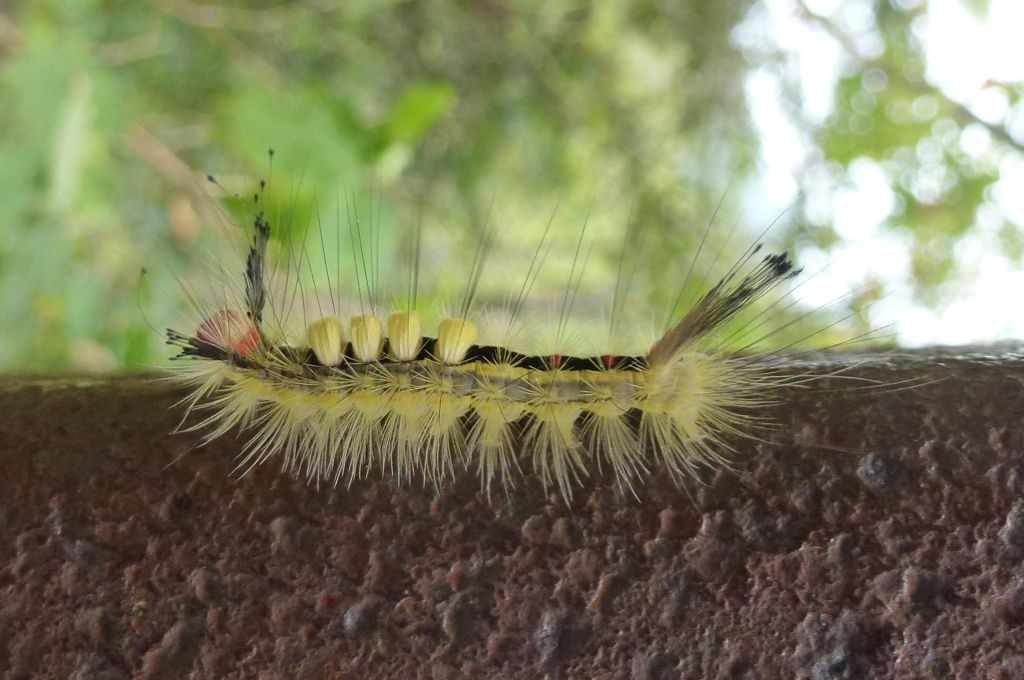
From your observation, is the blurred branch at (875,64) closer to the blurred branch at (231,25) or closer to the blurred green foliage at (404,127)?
the blurred green foliage at (404,127)

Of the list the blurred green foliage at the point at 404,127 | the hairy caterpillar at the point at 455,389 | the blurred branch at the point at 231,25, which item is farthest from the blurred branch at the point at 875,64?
the hairy caterpillar at the point at 455,389

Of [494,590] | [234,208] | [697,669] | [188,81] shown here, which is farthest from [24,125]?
[697,669]

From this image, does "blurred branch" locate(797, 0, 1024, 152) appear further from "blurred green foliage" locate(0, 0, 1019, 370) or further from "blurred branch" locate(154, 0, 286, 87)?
"blurred branch" locate(154, 0, 286, 87)

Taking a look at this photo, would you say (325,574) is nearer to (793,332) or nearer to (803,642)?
(803,642)

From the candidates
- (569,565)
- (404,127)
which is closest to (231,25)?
(404,127)

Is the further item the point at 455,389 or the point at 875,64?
the point at 875,64

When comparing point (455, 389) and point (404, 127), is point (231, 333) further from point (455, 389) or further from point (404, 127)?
point (404, 127)
